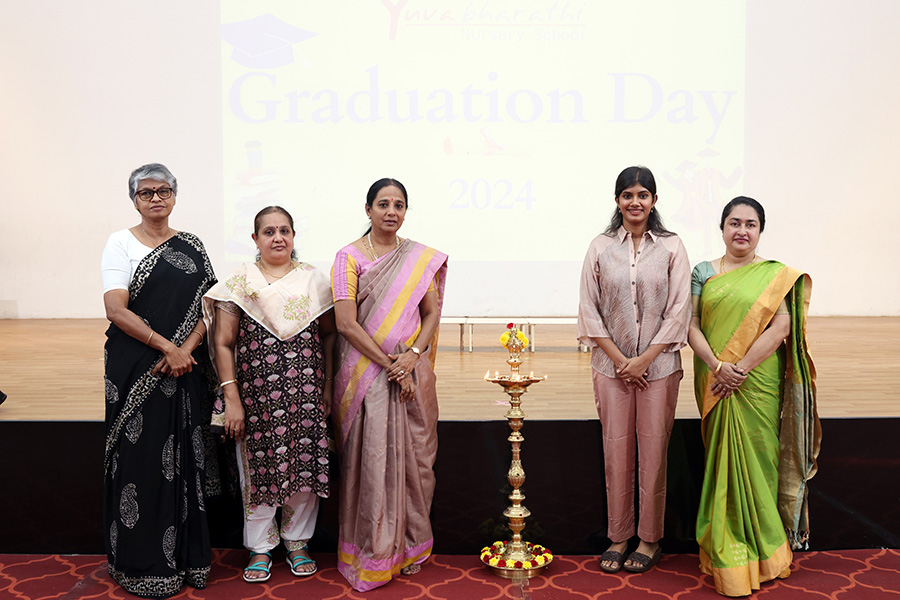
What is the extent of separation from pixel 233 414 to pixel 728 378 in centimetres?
155

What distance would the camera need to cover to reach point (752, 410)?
238 centimetres

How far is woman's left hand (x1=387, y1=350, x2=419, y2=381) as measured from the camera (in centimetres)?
235

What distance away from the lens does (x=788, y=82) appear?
7004 mm

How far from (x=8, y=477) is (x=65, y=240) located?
5423 mm

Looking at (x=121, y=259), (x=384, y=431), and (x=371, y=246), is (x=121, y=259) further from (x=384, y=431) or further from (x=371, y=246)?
(x=384, y=431)

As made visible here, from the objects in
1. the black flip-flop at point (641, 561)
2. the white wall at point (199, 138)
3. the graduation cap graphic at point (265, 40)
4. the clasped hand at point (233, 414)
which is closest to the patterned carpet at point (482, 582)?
the black flip-flop at point (641, 561)

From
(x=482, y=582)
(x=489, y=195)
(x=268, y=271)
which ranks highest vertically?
(x=489, y=195)

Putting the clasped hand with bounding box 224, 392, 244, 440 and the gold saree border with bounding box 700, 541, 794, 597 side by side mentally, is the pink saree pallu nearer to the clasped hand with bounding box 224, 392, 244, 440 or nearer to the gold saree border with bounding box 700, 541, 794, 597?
the clasped hand with bounding box 224, 392, 244, 440

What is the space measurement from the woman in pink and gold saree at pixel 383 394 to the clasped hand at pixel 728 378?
925 millimetres

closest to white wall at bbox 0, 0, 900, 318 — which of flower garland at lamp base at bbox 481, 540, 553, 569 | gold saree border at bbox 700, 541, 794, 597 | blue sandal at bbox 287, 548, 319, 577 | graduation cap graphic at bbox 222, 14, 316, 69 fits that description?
graduation cap graphic at bbox 222, 14, 316, 69

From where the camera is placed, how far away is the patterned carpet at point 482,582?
89.7 inches

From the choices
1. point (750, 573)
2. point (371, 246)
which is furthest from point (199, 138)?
point (750, 573)

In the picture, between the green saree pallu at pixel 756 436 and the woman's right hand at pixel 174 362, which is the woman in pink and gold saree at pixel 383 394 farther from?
the green saree pallu at pixel 756 436

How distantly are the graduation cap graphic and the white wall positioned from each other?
0.40 m
